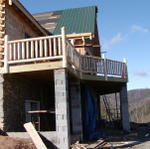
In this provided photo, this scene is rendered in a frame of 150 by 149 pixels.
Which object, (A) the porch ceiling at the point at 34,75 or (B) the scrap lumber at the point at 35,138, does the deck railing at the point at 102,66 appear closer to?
(A) the porch ceiling at the point at 34,75

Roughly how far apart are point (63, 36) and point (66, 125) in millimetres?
3200

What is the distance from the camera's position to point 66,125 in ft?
35.3

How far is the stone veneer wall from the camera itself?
12.1m

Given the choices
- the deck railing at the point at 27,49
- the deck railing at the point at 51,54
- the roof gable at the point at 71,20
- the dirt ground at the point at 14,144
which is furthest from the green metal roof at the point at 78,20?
the dirt ground at the point at 14,144

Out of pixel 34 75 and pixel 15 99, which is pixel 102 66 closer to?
pixel 34 75

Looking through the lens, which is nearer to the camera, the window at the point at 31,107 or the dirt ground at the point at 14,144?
the dirt ground at the point at 14,144

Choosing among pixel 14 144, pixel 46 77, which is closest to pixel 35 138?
Result: pixel 14 144

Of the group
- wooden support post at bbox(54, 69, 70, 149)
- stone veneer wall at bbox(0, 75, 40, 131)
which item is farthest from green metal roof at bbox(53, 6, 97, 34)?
wooden support post at bbox(54, 69, 70, 149)

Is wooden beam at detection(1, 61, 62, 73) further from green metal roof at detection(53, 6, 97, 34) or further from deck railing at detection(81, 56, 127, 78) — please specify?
green metal roof at detection(53, 6, 97, 34)

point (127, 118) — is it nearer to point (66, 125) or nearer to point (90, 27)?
point (90, 27)

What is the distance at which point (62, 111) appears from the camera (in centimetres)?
1089

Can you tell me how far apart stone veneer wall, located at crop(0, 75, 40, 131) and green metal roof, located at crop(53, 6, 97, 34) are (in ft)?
23.4

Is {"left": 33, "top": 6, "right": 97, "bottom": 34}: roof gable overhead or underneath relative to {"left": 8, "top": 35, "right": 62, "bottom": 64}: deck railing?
overhead

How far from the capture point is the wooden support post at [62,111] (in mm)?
10689
